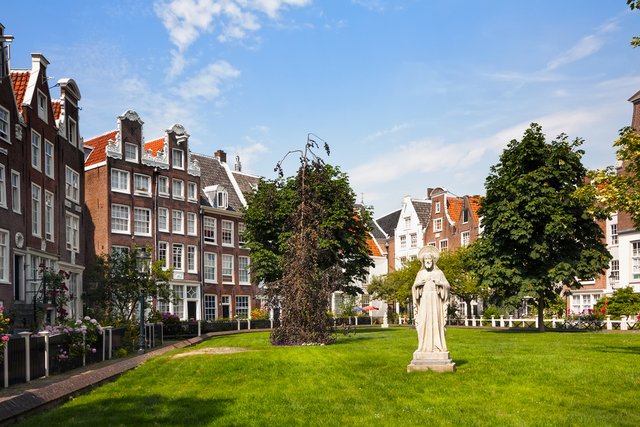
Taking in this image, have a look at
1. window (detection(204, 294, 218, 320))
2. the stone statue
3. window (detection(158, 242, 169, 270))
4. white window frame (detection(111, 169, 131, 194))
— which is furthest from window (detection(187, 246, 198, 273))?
the stone statue

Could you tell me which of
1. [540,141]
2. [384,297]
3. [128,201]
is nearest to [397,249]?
[384,297]

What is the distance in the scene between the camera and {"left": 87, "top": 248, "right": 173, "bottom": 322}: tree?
36.8m

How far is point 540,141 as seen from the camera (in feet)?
133

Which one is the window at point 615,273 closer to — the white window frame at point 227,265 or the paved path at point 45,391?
the white window frame at point 227,265

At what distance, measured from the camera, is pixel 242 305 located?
223ft

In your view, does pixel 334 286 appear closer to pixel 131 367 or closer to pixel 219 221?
pixel 131 367

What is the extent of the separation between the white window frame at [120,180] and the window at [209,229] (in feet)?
29.4

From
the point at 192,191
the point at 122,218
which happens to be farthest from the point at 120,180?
the point at 192,191

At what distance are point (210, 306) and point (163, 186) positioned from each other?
445 inches

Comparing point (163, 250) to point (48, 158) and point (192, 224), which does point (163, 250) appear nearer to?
point (192, 224)

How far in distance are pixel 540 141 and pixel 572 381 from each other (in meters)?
27.3

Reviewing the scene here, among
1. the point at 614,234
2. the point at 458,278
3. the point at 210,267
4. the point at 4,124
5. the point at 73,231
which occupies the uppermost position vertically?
the point at 4,124

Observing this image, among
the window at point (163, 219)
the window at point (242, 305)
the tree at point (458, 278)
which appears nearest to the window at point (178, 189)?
the window at point (163, 219)

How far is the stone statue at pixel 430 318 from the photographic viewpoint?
17.0 metres
